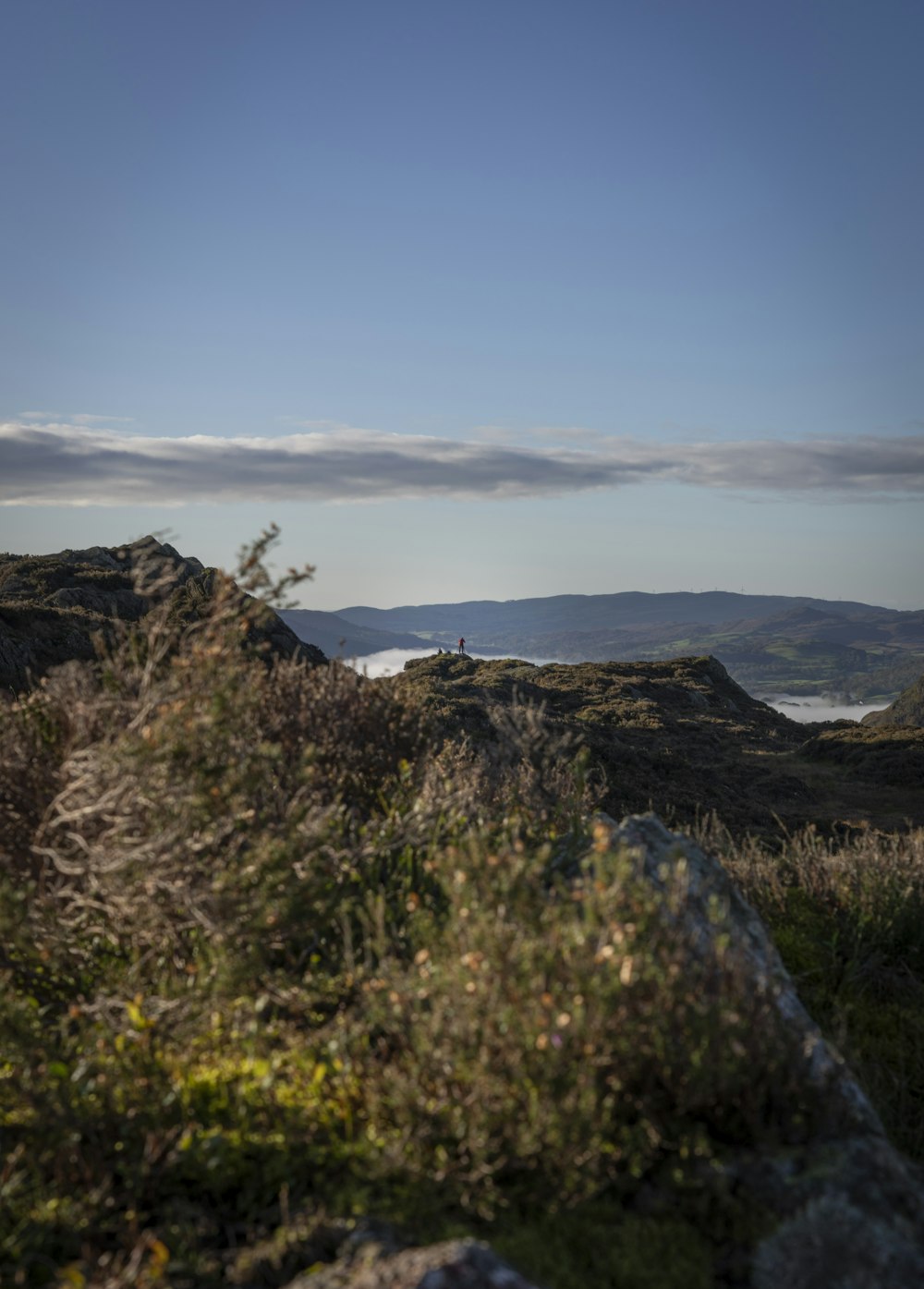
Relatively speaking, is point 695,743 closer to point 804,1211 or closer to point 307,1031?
point 307,1031

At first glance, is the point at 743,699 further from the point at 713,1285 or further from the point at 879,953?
the point at 713,1285

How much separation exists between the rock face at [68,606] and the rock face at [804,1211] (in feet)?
16.4

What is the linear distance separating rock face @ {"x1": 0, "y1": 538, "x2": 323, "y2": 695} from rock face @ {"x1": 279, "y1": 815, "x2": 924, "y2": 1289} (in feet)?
16.4

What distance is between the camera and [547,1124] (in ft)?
9.29

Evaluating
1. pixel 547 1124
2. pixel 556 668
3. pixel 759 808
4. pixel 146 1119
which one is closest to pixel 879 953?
pixel 547 1124

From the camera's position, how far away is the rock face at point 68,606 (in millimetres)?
19141

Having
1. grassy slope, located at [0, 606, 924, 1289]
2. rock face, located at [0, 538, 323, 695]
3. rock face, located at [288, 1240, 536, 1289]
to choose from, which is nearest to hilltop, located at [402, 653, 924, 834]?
rock face, located at [0, 538, 323, 695]

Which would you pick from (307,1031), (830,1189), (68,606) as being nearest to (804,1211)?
(830,1189)

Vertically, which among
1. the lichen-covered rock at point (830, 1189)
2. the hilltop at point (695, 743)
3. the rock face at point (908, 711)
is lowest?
the rock face at point (908, 711)

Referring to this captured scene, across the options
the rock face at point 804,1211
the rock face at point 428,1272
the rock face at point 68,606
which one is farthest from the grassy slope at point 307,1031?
the rock face at point 68,606

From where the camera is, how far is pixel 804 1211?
2885mm

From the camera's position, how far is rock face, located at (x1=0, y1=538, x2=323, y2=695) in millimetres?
19141

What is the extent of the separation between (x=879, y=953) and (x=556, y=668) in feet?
152

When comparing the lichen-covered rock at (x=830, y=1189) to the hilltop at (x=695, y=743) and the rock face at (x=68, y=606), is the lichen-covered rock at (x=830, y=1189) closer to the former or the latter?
the rock face at (x=68, y=606)
